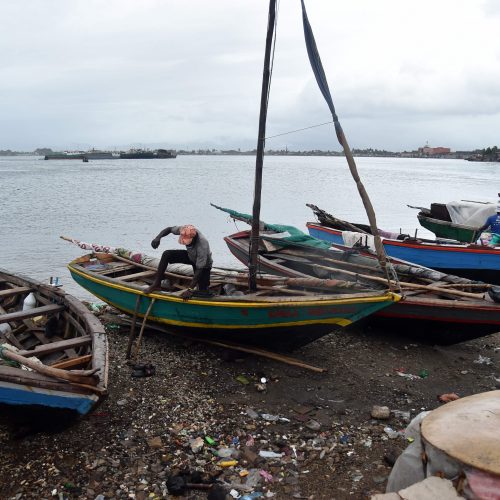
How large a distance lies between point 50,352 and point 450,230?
48.8 feet

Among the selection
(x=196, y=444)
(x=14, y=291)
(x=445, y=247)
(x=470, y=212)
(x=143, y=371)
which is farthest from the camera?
(x=470, y=212)

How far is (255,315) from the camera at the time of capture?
764 centimetres

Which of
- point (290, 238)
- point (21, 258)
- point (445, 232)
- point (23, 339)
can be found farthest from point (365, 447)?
point (21, 258)

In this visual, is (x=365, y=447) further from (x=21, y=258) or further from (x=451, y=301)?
(x=21, y=258)

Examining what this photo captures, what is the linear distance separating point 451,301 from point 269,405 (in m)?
3.70

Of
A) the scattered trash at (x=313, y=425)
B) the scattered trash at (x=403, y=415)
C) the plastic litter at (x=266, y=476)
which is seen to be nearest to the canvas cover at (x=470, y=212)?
the scattered trash at (x=403, y=415)

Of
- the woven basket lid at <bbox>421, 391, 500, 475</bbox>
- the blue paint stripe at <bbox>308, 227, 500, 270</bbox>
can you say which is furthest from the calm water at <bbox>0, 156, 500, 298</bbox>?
the woven basket lid at <bbox>421, 391, 500, 475</bbox>

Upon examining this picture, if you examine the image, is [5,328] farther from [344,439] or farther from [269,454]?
[344,439]

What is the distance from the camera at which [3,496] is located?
5.08 m

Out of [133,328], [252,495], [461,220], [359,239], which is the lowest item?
[252,495]

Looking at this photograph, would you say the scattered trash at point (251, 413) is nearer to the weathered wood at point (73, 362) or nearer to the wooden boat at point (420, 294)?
the weathered wood at point (73, 362)

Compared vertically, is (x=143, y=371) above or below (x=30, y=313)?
below

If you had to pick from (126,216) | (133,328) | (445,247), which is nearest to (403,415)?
(133,328)

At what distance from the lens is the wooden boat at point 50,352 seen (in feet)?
16.3
